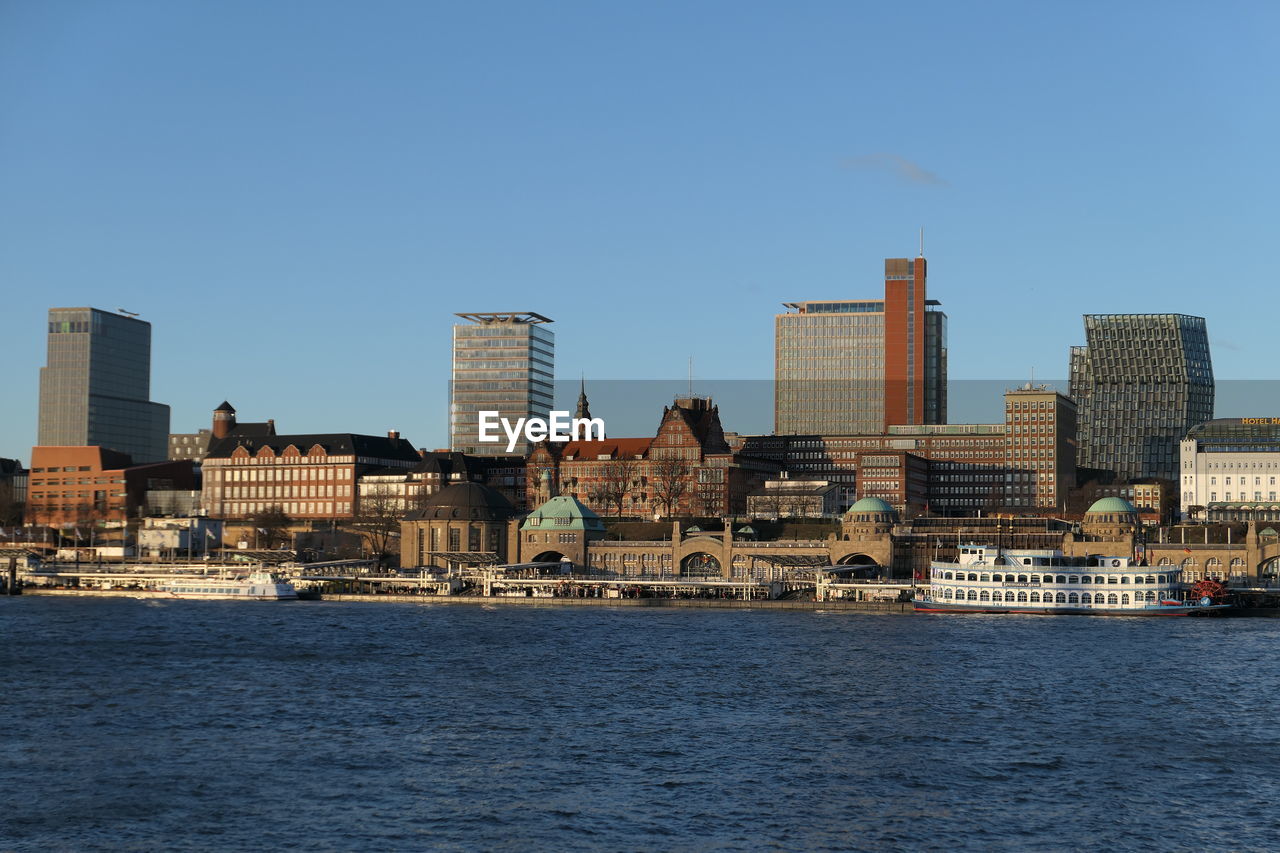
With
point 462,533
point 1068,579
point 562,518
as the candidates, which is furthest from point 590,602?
point 1068,579

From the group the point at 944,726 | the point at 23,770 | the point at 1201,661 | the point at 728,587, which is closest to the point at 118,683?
the point at 23,770

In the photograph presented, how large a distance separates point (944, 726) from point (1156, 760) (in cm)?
1093

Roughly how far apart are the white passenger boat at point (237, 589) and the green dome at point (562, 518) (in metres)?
31.8

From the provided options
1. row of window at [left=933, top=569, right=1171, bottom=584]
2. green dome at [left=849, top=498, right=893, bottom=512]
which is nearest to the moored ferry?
row of window at [left=933, top=569, right=1171, bottom=584]

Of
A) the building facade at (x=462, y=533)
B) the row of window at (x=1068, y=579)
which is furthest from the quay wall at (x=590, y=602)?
the building facade at (x=462, y=533)

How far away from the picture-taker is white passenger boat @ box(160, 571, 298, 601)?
174 m

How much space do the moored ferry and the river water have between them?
85.6ft

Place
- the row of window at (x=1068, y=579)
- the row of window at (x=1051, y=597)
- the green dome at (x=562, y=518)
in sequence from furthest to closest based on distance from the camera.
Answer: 1. the green dome at (x=562, y=518)
2. the row of window at (x=1068, y=579)
3. the row of window at (x=1051, y=597)

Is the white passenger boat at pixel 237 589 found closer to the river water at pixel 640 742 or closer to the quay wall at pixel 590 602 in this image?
the quay wall at pixel 590 602

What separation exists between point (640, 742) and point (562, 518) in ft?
416

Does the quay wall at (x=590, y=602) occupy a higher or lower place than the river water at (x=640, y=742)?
higher

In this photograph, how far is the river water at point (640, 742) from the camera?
172 ft

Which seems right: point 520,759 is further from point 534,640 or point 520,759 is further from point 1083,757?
point 534,640

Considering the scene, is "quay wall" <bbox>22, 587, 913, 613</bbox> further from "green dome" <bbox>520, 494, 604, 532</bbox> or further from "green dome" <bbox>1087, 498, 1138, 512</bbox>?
"green dome" <bbox>1087, 498, 1138, 512</bbox>
